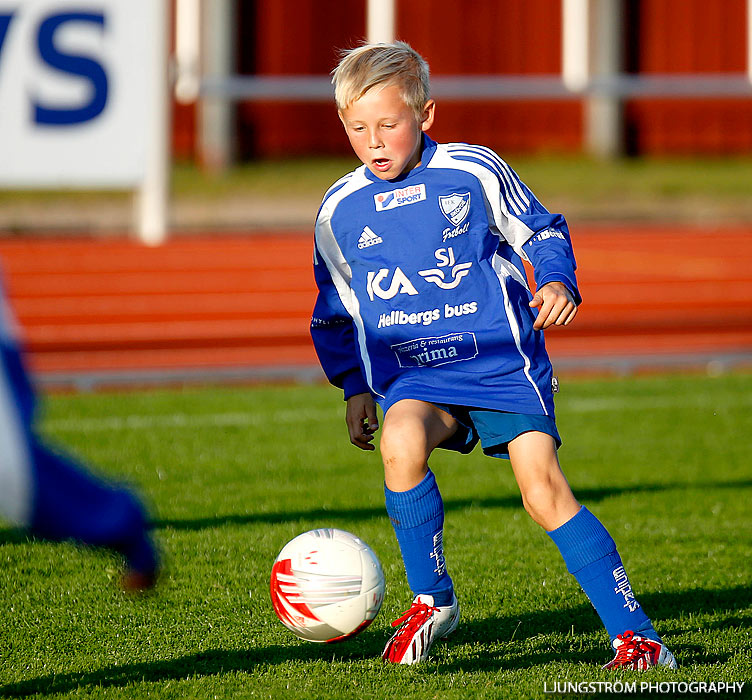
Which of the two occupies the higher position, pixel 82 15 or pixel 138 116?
pixel 82 15

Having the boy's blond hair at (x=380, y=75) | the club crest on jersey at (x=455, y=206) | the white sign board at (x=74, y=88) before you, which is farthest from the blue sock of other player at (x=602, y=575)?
the white sign board at (x=74, y=88)

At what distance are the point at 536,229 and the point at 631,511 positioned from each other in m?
2.31

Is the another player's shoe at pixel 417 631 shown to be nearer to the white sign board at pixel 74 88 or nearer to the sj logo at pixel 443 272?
the sj logo at pixel 443 272

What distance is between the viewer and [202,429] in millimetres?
7008

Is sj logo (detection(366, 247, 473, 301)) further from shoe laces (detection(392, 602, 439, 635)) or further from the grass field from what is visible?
the grass field

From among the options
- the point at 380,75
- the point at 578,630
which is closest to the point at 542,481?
the point at 578,630

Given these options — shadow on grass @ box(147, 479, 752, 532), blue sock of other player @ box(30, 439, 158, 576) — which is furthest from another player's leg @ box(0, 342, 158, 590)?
shadow on grass @ box(147, 479, 752, 532)

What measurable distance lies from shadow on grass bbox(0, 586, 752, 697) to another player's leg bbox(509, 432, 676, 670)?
0.57 ft

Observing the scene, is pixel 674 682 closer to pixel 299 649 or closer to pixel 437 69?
pixel 299 649

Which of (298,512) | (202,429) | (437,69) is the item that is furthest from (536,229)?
(437,69)

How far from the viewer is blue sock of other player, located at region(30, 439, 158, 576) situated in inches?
68.8

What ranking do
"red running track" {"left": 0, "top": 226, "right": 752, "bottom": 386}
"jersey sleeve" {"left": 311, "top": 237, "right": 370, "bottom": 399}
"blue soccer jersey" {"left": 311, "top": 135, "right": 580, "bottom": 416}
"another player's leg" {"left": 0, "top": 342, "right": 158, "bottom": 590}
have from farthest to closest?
"red running track" {"left": 0, "top": 226, "right": 752, "bottom": 386} < "jersey sleeve" {"left": 311, "top": 237, "right": 370, "bottom": 399} < "blue soccer jersey" {"left": 311, "top": 135, "right": 580, "bottom": 416} < "another player's leg" {"left": 0, "top": 342, "right": 158, "bottom": 590}

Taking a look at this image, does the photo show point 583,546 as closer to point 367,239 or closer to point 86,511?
point 367,239

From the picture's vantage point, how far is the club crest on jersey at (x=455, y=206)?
10.7 ft
